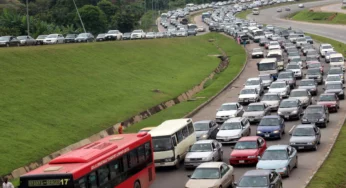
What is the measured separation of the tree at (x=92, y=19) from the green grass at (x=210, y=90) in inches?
1071

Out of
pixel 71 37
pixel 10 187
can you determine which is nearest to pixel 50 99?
pixel 10 187

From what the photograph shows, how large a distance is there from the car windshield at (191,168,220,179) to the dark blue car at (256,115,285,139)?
39.0ft

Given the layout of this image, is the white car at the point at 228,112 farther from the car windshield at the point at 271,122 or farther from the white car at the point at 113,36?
the white car at the point at 113,36

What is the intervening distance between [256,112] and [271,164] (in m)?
15.4

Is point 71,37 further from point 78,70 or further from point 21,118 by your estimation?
point 21,118

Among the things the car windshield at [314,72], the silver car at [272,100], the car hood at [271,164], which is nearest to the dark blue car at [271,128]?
the silver car at [272,100]

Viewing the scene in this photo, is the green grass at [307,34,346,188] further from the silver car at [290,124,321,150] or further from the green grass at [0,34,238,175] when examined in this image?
the green grass at [0,34,238,175]

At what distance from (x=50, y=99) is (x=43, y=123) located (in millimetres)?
6563

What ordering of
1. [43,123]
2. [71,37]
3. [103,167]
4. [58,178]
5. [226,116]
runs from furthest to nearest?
1. [71,37]
2. [226,116]
3. [43,123]
4. [103,167]
5. [58,178]

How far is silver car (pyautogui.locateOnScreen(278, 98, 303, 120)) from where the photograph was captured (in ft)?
154

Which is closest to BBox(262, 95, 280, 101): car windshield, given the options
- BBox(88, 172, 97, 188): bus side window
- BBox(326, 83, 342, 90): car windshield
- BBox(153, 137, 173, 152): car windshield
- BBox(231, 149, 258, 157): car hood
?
BBox(326, 83, 342, 90): car windshield

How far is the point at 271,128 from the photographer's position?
135 feet

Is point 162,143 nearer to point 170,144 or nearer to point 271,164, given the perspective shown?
point 170,144

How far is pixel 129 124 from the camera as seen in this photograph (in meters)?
50.7
